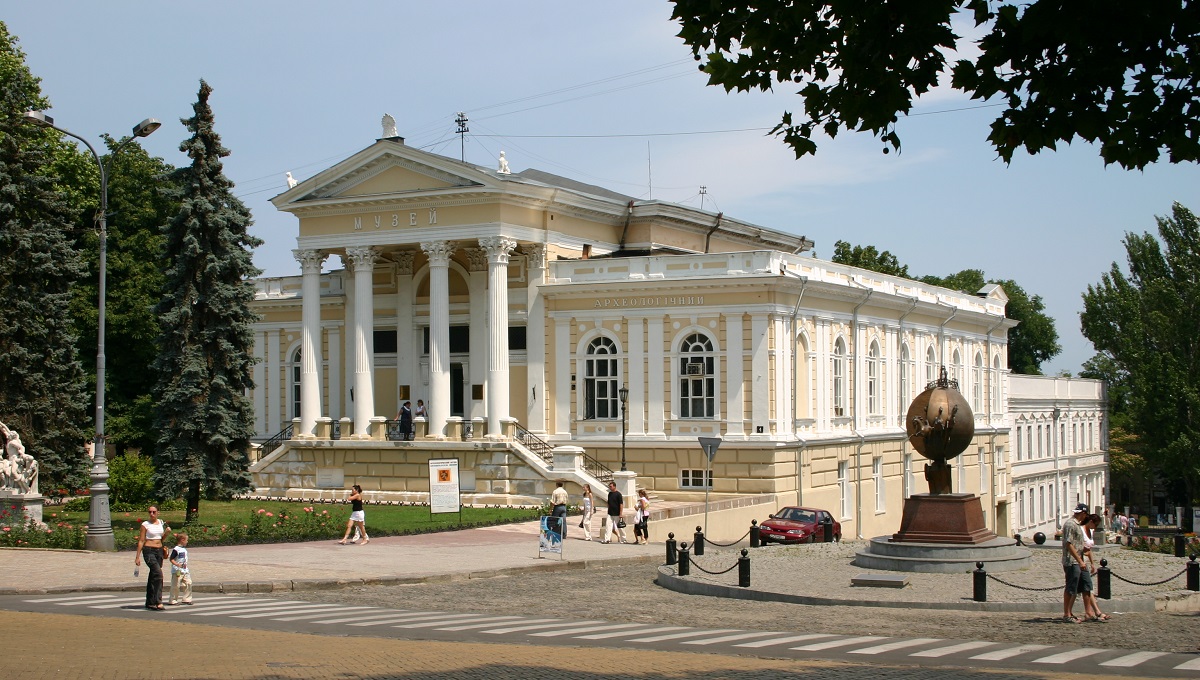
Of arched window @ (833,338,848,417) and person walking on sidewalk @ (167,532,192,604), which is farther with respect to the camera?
arched window @ (833,338,848,417)

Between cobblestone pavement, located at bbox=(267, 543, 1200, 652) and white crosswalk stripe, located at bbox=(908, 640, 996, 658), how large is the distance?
0.86 m

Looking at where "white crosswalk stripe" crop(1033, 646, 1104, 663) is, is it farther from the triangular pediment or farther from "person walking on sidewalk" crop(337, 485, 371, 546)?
the triangular pediment

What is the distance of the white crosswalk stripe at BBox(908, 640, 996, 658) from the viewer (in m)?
18.6

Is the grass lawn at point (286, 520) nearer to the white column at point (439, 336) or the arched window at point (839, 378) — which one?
the white column at point (439, 336)

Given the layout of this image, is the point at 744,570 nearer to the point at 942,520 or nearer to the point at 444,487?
the point at 942,520

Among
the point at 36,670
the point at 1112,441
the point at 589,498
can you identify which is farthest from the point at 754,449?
the point at 1112,441

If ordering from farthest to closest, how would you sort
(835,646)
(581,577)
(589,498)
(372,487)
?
(372,487) < (589,498) < (581,577) < (835,646)

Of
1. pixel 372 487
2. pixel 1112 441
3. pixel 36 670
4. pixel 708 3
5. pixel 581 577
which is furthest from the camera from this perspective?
pixel 1112 441

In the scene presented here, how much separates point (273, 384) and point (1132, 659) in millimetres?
46190

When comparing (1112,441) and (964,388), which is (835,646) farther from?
(1112,441)

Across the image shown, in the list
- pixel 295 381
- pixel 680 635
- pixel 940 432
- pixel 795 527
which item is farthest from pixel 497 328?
pixel 680 635

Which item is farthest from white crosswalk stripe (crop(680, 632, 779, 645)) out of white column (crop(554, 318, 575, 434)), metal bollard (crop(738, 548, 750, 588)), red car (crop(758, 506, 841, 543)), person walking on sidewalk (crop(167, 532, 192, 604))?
white column (crop(554, 318, 575, 434))

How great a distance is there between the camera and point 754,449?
47.7 metres

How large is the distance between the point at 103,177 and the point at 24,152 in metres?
15.7
